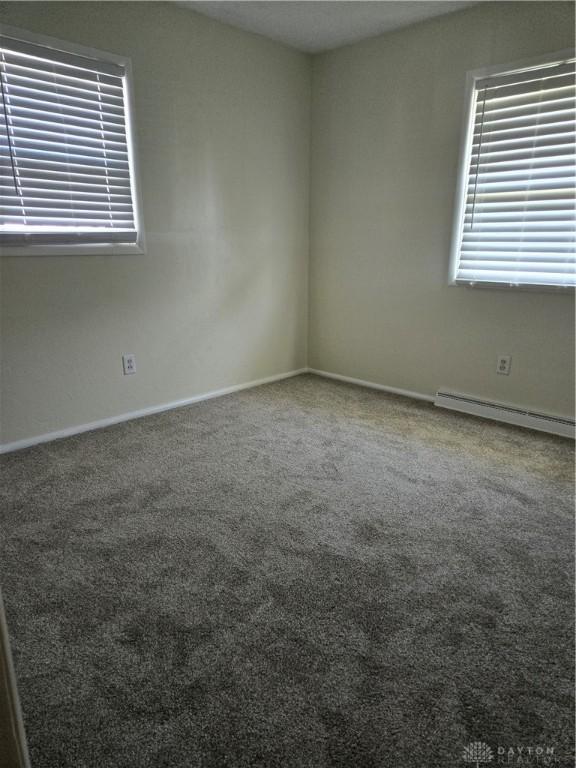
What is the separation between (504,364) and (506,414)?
0.32 metres

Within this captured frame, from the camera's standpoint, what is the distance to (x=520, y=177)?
280 cm

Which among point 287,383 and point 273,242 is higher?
point 273,242

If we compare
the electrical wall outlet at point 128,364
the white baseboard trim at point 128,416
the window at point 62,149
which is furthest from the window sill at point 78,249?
the white baseboard trim at point 128,416

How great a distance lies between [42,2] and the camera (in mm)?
2379

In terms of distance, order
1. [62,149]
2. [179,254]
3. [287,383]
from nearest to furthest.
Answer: [62,149]
[179,254]
[287,383]

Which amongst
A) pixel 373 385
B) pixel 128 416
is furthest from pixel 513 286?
pixel 128 416

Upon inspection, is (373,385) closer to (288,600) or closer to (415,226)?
(415,226)

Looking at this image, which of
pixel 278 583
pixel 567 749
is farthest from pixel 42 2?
pixel 567 749

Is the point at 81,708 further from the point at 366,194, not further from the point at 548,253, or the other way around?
the point at 366,194

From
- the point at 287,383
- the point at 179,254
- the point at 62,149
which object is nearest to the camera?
the point at 62,149

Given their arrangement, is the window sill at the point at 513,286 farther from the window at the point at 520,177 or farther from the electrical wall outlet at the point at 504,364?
the electrical wall outlet at the point at 504,364

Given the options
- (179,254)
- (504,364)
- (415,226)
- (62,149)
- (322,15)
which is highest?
(322,15)

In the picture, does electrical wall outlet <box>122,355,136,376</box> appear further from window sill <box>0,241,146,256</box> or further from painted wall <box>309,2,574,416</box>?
painted wall <box>309,2,574,416</box>

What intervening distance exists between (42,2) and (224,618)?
2963 mm
